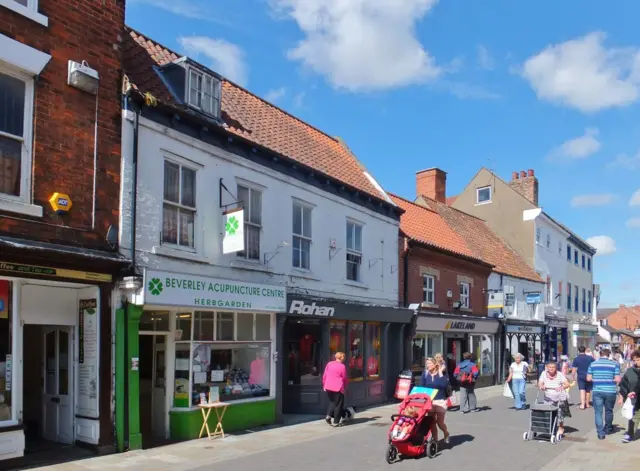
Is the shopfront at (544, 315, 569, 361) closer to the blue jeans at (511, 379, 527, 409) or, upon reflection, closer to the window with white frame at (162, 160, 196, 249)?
the blue jeans at (511, 379, 527, 409)

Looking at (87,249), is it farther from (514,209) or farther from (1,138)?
(514,209)

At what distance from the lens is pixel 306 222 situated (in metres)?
15.7

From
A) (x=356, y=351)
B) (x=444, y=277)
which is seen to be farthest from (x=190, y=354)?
(x=444, y=277)

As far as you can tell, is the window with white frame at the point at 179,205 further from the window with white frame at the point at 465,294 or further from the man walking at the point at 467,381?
the window with white frame at the point at 465,294

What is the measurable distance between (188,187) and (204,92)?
2089 millimetres

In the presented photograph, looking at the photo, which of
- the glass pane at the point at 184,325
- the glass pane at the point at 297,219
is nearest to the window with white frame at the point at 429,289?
the glass pane at the point at 297,219

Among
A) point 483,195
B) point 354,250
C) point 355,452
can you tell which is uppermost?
point 483,195

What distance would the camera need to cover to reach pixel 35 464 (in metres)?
8.92

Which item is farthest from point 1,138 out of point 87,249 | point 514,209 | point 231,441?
point 514,209

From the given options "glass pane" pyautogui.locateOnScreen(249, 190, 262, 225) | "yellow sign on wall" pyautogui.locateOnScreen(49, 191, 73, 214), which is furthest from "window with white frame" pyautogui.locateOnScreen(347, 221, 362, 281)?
"yellow sign on wall" pyautogui.locateOnScreen(49, 191, 73, 214)

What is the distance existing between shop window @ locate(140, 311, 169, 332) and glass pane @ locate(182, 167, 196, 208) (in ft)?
7.08

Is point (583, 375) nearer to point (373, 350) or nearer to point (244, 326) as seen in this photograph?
point (373, 350)

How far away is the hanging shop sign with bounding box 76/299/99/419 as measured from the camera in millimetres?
9945

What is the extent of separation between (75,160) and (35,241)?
1.55m
